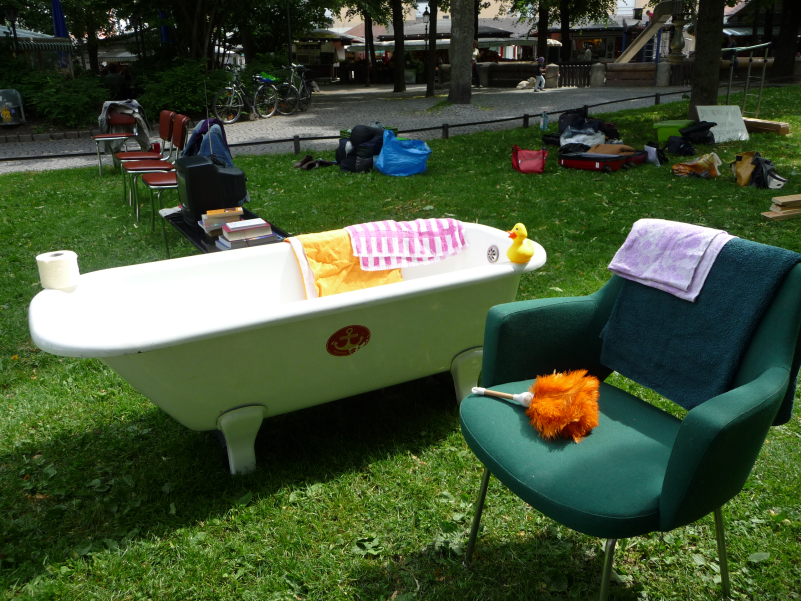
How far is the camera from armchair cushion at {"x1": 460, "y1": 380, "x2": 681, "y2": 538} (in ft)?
5.39

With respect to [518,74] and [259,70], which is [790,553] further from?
[518,74]

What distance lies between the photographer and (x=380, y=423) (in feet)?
10.1

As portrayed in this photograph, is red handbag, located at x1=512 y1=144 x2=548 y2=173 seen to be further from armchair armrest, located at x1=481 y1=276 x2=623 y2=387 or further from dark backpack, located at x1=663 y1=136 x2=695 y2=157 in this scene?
armchair armrest, located at x1=481 y1=276 x2=623 y2=387

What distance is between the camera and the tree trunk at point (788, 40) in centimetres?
1939

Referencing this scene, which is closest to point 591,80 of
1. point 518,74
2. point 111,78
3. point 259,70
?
point 518,74

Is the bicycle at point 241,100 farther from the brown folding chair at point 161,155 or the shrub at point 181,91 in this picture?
the brown folding chair at point 161,155

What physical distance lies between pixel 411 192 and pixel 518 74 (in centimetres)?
1676

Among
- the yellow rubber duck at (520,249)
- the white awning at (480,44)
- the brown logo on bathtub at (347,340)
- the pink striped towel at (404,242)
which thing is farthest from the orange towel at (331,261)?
the white awning at (480,44)

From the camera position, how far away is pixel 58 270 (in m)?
2.51

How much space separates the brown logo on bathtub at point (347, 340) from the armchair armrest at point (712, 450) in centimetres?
135

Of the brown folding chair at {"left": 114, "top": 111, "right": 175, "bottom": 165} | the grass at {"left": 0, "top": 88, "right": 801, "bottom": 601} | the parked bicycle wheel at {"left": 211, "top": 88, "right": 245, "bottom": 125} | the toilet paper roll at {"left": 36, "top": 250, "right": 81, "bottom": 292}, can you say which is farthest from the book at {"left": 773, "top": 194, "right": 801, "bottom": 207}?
the parked bicycle wheel at {"left": 211, "top": 88, "right": 245, "bottom": 125}

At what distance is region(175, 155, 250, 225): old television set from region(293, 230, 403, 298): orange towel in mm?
1604

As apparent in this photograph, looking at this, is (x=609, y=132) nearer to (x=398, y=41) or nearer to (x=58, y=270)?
(x=58, y=270)

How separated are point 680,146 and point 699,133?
0.65 m
